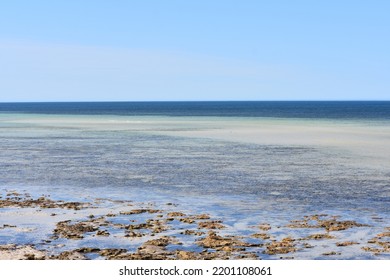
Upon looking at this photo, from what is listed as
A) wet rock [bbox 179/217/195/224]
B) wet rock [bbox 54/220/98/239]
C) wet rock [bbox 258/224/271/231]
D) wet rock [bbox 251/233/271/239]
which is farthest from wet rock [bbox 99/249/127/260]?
wet rock [bbox 258/224/271/231]

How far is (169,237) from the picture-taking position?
14.8 m

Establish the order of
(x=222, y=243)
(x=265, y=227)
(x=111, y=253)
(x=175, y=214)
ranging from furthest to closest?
(x=175, y=214) < (x=265, y=227) < (x=222, y=243) < (x=111, y=253)

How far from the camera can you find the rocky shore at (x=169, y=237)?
13.3 m

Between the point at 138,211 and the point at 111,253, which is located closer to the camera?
the point at 111,253

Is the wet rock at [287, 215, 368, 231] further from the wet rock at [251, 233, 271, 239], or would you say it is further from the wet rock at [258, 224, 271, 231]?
the wet rock at [251, 233, 271, 239]

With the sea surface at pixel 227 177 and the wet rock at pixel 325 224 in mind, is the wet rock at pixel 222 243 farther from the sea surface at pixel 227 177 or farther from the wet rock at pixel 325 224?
the wet rock at pixel 325 224

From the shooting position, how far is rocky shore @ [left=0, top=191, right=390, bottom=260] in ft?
43.6

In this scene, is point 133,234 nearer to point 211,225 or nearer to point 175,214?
point 211,225

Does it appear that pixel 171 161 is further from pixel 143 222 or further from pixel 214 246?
pixel 214 246

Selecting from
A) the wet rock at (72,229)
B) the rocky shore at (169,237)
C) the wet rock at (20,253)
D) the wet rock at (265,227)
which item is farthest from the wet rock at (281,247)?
the wet rock at (20,253)

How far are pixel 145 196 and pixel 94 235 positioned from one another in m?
6.16

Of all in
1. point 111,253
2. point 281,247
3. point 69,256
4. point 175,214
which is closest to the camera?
point 69,256

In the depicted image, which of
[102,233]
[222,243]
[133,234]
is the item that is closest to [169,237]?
[133,234]
